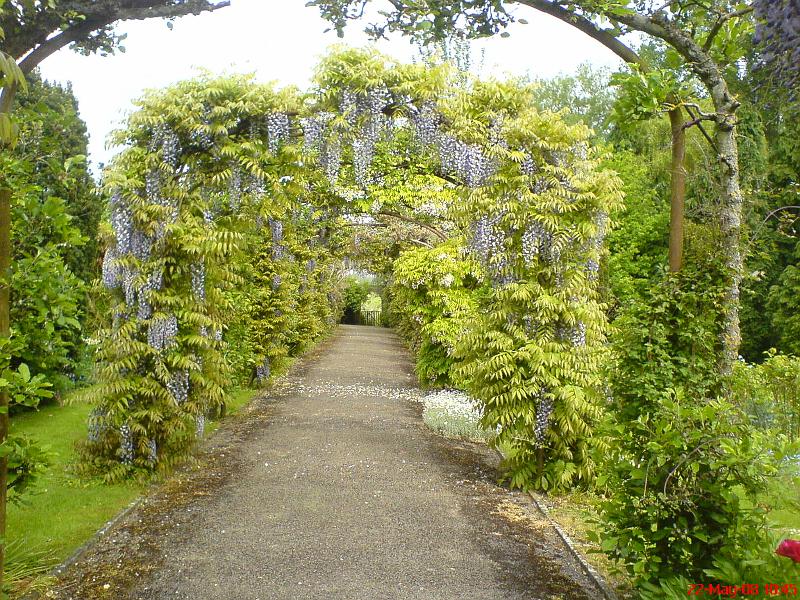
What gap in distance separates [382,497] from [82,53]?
3.96 meters

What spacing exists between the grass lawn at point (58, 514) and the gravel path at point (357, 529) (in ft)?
1.59

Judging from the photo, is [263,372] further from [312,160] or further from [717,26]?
[717,26]

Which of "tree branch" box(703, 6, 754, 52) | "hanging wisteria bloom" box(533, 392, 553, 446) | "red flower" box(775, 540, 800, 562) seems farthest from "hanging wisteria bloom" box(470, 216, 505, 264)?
"red flower" box(775, 540, 800, 562)

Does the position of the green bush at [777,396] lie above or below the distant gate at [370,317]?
above

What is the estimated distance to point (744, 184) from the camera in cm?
502

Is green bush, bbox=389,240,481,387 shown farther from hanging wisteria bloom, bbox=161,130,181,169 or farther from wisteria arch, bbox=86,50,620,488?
hanging wisteria bloom, bbox=161,130,181,169

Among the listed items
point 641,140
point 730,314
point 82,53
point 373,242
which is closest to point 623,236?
point 641,140

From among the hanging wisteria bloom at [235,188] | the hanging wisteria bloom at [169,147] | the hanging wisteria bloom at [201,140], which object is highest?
the hanging wisteria bloom at [201,140]

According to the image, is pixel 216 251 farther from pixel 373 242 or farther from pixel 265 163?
pixel 373 242

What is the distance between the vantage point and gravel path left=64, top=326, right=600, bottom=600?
3875 millimetres

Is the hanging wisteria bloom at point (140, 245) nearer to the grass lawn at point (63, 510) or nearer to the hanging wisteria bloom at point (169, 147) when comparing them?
the hanging wisteria bloom at point (169, 147)

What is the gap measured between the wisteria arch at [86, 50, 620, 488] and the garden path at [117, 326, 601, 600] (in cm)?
91

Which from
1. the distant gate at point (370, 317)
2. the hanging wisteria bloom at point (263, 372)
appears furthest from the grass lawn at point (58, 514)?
the distant gate at point (370, 317)

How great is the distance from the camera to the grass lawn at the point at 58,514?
13.0 feet
